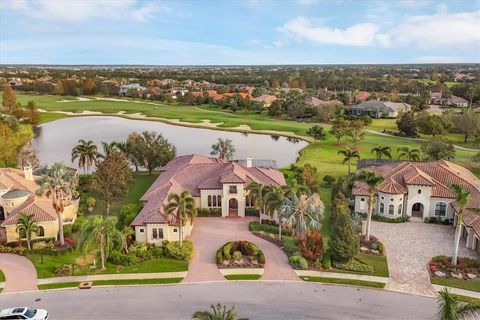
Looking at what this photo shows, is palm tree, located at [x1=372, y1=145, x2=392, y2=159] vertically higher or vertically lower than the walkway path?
higher

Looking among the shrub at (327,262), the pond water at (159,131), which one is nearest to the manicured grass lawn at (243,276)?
the shrub at (327,262)

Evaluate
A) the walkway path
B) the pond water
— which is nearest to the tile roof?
the walkway path

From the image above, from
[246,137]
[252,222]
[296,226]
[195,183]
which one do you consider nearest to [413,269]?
[296,226]

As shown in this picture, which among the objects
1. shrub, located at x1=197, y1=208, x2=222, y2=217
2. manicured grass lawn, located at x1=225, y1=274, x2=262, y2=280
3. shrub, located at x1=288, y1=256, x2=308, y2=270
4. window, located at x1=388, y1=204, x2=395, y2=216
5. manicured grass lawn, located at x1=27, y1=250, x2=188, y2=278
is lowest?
manicured grass lawn, located at x1=225, y1=274, x2=262, y2=280

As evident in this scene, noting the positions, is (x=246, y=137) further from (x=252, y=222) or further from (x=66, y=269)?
(x=66, y=269)

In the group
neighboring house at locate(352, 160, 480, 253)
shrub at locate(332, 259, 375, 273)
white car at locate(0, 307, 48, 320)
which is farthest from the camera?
neighboring house at locate(352, 160, 480, 253)

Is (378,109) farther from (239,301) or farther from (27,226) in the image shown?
(27,226)

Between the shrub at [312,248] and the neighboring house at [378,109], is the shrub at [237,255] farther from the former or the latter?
the neighboring house at [378,109]

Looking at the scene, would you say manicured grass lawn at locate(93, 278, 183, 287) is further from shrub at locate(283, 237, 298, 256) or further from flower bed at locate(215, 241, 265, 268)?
shrub at locate(283, 237, 298, 256)
